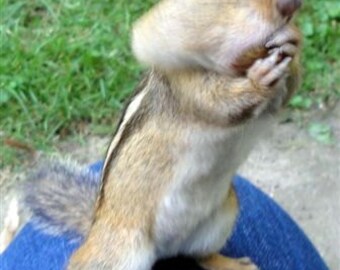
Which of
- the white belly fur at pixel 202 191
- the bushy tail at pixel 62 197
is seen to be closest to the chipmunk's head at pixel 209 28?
the white belly fur at pixel 202 191

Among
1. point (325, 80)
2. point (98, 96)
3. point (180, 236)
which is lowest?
point (325, 80)

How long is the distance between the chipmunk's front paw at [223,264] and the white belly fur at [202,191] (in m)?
0.05

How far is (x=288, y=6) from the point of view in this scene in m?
1.02

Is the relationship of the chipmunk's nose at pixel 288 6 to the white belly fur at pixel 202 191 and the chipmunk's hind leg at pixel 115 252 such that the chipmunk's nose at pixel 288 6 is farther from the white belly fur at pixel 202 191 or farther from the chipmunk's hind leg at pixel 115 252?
the chipmunk's hind leg at pixel 115 252

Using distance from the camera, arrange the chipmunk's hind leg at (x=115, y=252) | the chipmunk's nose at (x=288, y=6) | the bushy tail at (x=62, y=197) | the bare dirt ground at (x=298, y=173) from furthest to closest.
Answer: the bare dirt ground at (x=298, y=173) → the bushy tail at (x=62, y=197) → the chipmunk's hind leg at (x=115, y=252) → the chipmunk's nose at (x=288, y=6)

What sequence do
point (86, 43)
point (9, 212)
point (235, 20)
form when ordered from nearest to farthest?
point (235, 20)
point (9, 212)
point (86, 43)

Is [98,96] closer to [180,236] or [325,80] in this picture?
[325,80]

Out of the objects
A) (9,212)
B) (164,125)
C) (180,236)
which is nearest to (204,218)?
(180,236)

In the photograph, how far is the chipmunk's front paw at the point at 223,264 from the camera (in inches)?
57.3

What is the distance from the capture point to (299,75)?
4.00 feet

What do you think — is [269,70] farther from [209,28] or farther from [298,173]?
[298,173]

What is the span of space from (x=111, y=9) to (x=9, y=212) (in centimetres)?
73

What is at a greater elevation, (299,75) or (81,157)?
(299,75)

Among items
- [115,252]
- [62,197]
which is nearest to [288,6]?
[115,252]
